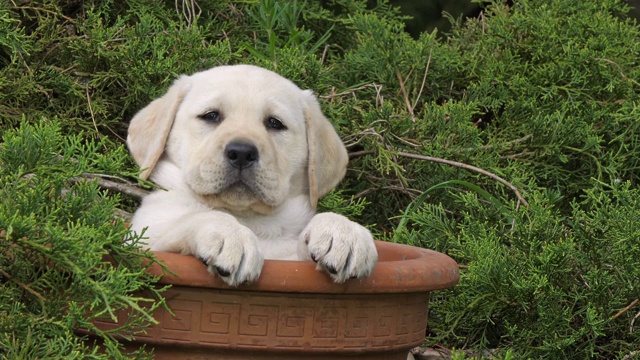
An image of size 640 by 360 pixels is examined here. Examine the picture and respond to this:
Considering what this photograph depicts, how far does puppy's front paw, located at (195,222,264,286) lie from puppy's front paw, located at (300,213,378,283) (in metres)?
0.21

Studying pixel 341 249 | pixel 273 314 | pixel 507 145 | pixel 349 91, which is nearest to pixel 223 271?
pixel 273 314

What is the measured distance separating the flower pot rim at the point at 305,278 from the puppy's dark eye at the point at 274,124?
3.06 feet

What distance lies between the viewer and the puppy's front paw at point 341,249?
2.89 meters

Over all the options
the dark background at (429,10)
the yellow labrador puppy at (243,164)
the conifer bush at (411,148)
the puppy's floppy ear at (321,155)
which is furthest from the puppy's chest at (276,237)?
the dark background at (429,10)

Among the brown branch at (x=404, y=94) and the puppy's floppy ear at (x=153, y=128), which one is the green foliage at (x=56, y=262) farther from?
the brown branch at (x=404, y=94)

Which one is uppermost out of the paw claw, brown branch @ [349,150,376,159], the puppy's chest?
the paw claw

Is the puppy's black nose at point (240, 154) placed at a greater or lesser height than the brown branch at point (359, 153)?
greater

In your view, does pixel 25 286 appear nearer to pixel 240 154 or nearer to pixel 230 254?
pixel 230 254

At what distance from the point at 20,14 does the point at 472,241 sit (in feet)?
8.96

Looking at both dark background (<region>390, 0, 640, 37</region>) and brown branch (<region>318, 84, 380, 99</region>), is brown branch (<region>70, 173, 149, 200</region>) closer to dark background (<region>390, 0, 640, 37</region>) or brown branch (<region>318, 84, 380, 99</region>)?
brown branch (<region>318, 84, 380, 99</region>)

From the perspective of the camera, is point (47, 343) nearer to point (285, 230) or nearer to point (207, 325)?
point (207, 325)

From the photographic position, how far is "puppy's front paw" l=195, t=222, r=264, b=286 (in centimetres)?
276

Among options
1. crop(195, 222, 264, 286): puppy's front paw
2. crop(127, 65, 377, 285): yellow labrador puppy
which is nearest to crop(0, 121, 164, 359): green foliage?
crop(195, 222, 264, 286): puppy's front paw

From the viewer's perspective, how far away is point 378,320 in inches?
119
